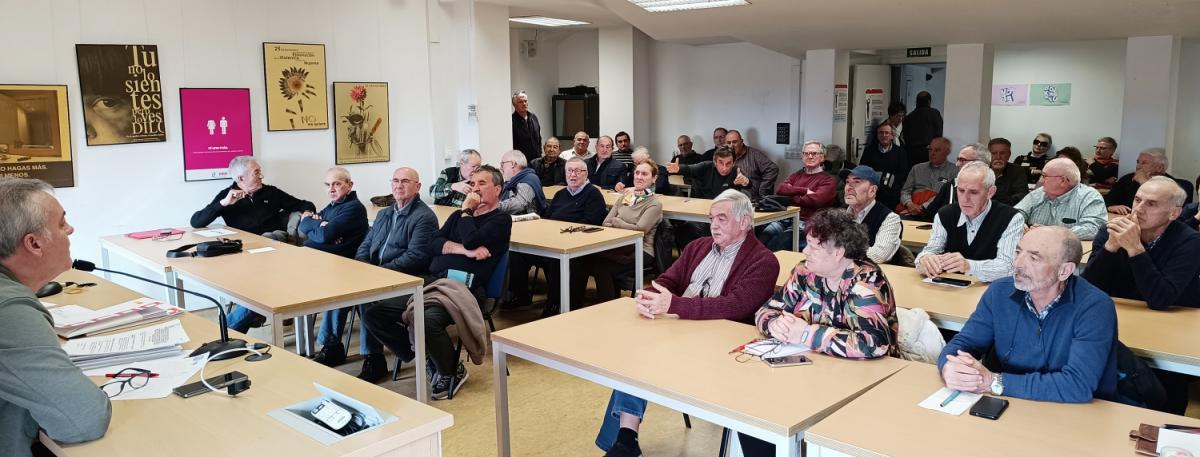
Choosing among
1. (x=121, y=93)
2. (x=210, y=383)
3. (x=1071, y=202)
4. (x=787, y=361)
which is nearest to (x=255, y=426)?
(x=210, y=383)

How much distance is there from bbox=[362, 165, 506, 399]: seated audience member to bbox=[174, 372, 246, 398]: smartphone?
1.91m

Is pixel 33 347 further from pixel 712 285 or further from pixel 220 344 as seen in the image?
pixel 712 285

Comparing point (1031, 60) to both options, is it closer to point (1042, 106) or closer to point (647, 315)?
point (1042, 106)

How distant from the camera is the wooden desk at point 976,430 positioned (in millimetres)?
2027

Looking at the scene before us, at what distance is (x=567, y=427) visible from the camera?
4.07m

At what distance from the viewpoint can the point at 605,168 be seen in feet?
29.5

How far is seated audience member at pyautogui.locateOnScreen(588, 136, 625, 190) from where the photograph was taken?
888 centimetres

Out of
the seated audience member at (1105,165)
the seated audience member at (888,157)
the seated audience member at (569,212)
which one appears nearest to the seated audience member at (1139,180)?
the seated audience member at (1105,165)

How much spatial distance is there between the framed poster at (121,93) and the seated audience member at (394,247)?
7.10 ft

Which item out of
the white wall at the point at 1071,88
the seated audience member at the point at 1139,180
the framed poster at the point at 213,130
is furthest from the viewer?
the white wall at the point at 1071,88

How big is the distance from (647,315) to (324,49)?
4847 mm

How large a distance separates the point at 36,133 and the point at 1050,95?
37.2ft

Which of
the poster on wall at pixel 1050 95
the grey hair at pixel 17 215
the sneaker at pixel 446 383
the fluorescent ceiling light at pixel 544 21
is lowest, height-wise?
the sneaker at pixel 446 383

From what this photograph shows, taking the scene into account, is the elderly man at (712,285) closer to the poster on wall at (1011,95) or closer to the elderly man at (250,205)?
the elderly man at (250,205)
